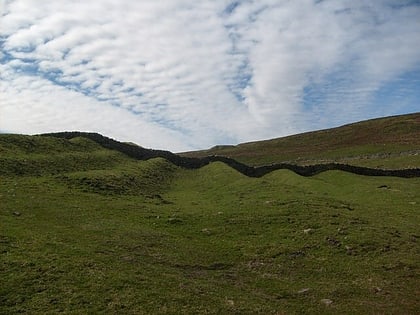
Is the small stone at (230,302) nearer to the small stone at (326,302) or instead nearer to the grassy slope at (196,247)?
the grassy slope at (196,247)

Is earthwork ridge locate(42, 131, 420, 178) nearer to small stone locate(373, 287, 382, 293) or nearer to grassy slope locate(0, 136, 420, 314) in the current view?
grassy slope locate(0, 136, 420, 314)

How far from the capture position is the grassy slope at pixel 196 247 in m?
16.3

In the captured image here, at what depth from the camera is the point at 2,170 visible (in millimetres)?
34875

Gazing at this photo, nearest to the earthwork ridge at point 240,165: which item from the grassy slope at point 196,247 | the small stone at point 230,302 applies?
the grassy slope at point 196,247

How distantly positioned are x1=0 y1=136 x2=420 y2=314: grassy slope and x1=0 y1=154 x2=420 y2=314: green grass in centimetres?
7

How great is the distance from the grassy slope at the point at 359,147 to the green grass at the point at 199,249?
34.3m

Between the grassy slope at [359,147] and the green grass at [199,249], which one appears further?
the grassy slope at [359,147]

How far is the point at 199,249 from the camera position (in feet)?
76.7

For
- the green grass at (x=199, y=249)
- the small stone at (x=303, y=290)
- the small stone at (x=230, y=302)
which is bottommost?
the small stone at (x=303, y=290)

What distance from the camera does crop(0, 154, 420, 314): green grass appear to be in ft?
53.1

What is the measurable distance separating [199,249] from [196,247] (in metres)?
0.34

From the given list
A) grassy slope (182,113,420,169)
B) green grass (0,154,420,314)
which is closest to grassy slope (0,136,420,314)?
green grass (0,154,420,314)

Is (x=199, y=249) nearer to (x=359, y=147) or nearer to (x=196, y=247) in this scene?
(x=196, y=247)

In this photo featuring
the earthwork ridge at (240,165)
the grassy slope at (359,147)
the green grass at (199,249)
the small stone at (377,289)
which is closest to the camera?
the green grass at (199,249)
